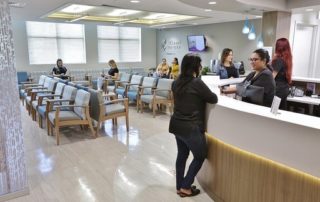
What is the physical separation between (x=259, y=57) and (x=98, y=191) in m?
2.28

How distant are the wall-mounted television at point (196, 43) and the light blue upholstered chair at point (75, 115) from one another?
6.61 metres

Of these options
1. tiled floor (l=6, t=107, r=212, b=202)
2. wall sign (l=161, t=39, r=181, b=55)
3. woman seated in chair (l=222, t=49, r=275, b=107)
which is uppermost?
wall sign (l=161, t=39, r=181, b=55)

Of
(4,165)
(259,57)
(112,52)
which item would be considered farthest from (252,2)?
(112,52)

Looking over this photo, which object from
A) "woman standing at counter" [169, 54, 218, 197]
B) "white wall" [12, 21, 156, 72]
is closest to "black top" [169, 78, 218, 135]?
"woman standing at counter" [169, 54, 218, 197]

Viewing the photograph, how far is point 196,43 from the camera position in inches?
416

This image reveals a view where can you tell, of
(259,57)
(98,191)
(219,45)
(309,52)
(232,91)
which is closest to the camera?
(259,57)

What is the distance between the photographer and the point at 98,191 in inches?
117

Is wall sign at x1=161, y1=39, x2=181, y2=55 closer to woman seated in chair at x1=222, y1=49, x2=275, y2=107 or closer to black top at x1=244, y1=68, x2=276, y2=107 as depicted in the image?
woman seated in chair at x1=222, y1=49, x2=275, y2=107

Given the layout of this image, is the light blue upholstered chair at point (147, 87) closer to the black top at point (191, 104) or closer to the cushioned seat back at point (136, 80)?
the cushioned seat back at point (136, 80)

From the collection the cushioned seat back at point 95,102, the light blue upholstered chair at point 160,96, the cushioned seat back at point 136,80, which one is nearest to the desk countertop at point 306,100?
the light blue upholstered chair at point 160,96

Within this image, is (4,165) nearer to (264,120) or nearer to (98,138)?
(98,138)

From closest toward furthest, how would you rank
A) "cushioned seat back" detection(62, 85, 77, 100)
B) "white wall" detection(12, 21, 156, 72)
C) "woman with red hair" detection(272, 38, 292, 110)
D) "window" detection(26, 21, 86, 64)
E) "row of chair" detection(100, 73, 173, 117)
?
"woman with red hair" detection(272, 38, 292, 110) → "cushioned seat back" detection(62, 85, 77, 100) → "row of chair" detection(100, 73, 173, 117) → "white wall" detection(12, 21, 156, 72) → "window" detection(26, 21, 86, 64)

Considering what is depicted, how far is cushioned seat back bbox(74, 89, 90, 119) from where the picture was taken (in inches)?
182

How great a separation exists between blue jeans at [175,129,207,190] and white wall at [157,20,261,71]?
22.5ft
